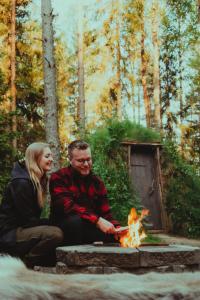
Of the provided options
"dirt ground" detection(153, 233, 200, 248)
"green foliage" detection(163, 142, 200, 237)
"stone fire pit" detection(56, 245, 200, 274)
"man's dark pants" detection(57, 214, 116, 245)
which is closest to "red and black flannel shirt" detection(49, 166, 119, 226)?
"man's dark pants" detection(57, 214, 116, 245)

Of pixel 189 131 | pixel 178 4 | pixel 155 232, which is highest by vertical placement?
pixel 178 4

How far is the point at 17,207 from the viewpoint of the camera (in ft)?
14.1

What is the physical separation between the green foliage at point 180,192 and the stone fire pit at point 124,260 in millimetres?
7268

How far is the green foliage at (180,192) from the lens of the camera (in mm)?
11141

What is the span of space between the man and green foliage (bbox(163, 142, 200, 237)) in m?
6.54

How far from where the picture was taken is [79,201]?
4.86 m

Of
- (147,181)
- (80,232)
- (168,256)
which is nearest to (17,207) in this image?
(80,232)

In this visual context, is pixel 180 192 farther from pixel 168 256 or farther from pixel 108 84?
pixel 108 84

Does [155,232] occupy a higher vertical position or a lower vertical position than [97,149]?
lower

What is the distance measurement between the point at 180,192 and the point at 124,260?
26.1 ft

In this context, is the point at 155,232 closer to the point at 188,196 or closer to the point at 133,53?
the point at 188,196

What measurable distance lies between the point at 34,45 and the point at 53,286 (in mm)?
20742

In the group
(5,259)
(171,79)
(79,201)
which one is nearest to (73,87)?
(171,79)

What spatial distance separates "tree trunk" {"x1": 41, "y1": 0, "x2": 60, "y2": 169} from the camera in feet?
35.9
